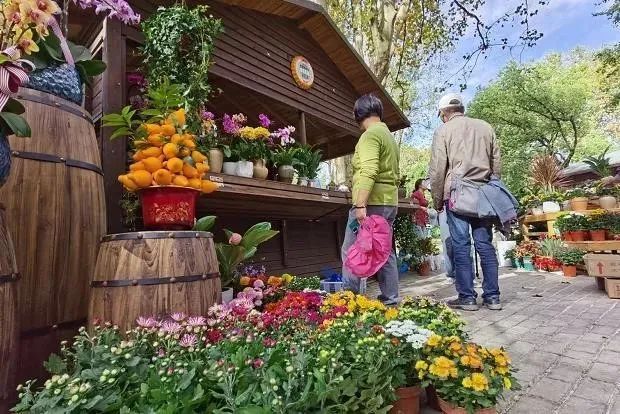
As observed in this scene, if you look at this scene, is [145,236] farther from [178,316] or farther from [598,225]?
[598,225]

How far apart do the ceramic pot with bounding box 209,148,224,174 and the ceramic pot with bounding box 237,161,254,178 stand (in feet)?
0.80

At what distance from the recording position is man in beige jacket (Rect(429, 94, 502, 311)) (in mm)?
3953

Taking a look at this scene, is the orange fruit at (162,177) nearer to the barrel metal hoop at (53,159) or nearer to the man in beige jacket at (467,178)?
the barrel metal hoop at (53,159)

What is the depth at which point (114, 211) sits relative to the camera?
3.24 meters

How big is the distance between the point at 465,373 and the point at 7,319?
187 centimetres

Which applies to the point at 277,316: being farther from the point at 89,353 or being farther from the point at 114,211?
the point at 114,211

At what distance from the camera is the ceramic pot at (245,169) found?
3.96 metres

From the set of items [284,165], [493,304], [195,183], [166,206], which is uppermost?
[284,165]

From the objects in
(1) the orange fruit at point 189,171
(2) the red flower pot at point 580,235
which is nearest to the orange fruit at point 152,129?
(1) the orange fruit at point 189,171

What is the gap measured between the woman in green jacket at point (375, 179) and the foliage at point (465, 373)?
151 centimetres

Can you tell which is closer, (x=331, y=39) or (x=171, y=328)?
(x=171, y=328)

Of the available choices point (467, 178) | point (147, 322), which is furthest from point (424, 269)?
point (147, 322)

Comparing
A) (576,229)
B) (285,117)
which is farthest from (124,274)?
(576,229)

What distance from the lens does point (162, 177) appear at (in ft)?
7.59
